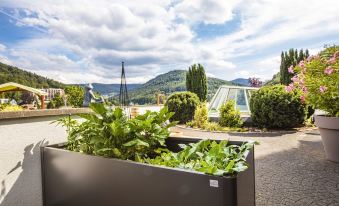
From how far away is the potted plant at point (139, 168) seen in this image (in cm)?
104

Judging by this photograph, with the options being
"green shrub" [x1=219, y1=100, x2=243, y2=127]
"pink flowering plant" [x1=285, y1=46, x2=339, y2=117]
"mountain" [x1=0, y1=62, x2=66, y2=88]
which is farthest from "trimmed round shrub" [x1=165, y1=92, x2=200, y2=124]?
"mountain" [x1=0, y1=62, x2=66, y2=88]

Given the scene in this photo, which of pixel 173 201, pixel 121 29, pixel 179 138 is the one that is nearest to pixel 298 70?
pixel 179 138

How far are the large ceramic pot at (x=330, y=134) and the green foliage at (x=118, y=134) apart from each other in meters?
3.09

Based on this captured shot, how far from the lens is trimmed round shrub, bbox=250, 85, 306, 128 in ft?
23.1

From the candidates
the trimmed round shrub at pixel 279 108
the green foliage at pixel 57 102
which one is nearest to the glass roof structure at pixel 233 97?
the trimmed round shrub at pixel 279 108

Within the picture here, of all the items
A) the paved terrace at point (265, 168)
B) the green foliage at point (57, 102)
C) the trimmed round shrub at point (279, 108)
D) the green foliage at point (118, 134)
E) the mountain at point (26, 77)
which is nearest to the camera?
the green foliage at point (118, 134)

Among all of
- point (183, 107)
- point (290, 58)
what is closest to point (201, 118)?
point (183, 107)

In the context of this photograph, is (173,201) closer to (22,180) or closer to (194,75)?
(22,180)

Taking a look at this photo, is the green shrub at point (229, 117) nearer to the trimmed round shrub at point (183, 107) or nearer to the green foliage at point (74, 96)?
the trimmed round shrub at point (183, 107)

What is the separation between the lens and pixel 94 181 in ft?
4.55

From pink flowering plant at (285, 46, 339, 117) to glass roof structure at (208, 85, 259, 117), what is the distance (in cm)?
537

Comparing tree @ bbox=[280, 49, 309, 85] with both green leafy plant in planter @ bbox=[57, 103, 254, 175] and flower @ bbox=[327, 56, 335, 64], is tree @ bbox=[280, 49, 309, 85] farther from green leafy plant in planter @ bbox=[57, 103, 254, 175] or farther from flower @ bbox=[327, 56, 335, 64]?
green leafy plant in planter @ bbox=[57, 103, 254, 175]

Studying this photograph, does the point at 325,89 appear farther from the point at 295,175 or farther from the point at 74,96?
the point at 74,96

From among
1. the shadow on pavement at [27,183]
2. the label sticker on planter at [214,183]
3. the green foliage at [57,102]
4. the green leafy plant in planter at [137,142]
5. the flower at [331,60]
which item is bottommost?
the shadow on pavement at [27,183]
